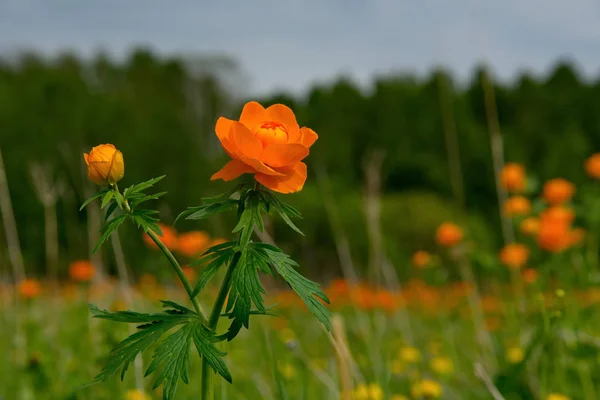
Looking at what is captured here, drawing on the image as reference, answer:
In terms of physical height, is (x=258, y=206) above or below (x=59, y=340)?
above

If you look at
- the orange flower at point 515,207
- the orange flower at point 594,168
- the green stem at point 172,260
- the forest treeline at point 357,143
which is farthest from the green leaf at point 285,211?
the forest treeline at point 357,143

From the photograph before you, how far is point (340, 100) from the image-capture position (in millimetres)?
12828

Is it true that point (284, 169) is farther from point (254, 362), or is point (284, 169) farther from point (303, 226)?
point (303, 226)

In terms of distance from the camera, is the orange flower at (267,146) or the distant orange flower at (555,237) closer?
the orange flower at (267,146)

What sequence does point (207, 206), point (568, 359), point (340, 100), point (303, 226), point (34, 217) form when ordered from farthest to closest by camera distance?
point (340, 100), point (34, 217), point (303, 226), point (568, 359), point (207, 206)

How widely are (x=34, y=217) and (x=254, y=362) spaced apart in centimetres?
789

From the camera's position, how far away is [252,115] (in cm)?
64

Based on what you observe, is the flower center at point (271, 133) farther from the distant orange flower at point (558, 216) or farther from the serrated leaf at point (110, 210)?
the distant orange flower at point (558, 216)

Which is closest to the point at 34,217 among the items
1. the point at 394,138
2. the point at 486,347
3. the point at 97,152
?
the point at 394,138

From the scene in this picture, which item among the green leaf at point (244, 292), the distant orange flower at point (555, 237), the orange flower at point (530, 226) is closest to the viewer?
the green leaf at point (244, 292)

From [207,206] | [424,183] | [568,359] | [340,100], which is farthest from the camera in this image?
[340,100]

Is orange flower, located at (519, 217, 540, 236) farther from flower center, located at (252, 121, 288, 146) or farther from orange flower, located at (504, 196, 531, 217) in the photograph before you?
flower center, located at (252, 121, 288, 146)

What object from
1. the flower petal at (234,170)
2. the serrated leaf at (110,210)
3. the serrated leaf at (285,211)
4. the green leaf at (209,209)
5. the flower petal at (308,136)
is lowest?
the serrated leaf at (285,211)

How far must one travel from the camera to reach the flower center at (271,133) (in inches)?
23.8
